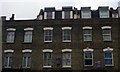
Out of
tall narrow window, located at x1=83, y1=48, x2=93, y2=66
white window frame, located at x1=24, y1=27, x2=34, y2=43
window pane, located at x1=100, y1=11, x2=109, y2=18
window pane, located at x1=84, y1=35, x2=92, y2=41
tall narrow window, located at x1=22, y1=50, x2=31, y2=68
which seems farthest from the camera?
window pane, located at x1=100, y1=11, x2=109, y2=18

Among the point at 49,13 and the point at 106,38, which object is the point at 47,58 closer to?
the point at 49,13

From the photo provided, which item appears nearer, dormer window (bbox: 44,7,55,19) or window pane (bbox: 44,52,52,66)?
window pane (bbox: 44,52,52,66)

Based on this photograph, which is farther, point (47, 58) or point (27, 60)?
point (27, 60)

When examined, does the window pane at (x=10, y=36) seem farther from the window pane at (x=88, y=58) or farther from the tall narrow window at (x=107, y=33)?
the tall narrow window at (x=107, y=33)

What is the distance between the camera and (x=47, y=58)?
2820 cm

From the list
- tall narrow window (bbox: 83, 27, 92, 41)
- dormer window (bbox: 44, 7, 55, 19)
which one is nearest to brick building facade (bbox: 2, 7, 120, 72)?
tall narrow window (bbox: 83, 27, 92, 41)

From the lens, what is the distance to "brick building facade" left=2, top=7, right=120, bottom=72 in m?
27.6

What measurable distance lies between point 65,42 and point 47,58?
9.41 feet

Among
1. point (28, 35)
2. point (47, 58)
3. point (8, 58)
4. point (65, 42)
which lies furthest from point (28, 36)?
point (65, 42)

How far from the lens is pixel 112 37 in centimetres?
2803

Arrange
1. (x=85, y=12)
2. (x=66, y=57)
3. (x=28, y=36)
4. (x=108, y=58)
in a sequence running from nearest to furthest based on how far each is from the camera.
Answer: (x=108, y=58)
(x=66, y=57)
(x=28, y=36)
(x=85, y=12)

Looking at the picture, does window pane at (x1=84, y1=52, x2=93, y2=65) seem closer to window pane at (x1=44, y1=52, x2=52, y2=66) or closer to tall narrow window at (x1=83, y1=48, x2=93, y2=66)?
tall narrow window at (x1=83, y1=48, x2=93, y2=66)

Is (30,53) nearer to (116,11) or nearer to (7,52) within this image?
(7,52)

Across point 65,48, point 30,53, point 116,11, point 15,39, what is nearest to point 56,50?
point 65,48
